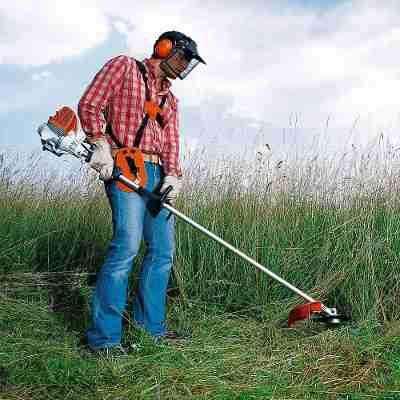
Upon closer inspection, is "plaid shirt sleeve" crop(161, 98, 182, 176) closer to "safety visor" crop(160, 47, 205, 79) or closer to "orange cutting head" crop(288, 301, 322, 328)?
"safety visor" crop(160, 47, 205, 79)

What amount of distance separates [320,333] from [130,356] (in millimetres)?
1162

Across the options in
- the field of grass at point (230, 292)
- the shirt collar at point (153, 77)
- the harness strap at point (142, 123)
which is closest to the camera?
the field of grass at point (230, 292)

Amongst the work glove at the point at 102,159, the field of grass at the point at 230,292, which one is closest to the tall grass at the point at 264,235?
the field of grass at the point at 230,292

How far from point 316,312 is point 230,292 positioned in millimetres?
825

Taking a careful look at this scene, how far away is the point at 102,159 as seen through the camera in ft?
11.9

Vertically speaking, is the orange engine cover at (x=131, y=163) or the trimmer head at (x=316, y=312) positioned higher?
the orange engine cover at (x=131, y=163)

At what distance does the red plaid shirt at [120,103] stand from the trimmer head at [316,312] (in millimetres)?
1204

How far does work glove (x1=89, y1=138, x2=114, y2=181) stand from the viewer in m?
3.64

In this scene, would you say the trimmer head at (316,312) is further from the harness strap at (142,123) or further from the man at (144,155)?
the harness strap at (142,123)

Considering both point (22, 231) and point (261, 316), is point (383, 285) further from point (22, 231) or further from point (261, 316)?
point (22, 231)

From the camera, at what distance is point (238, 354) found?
3760mm

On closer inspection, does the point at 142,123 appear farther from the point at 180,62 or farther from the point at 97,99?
the point at 180,62

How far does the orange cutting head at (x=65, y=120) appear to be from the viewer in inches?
149

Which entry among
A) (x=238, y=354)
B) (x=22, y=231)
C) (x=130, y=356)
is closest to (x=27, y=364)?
(x=130, y=356)
